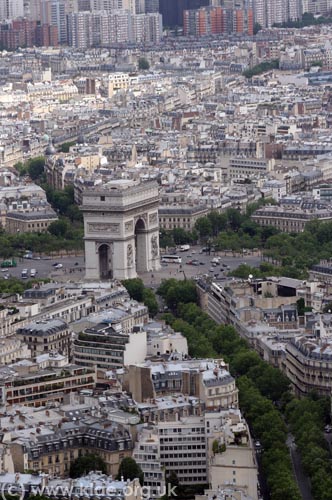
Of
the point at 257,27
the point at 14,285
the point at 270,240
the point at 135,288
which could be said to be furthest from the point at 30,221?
the point at 257,27

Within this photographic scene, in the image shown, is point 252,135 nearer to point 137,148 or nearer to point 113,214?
point 137,148

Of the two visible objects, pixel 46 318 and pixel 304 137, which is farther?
pixel 304 137

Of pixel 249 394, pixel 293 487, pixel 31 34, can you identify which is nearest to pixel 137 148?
pixel 249 394

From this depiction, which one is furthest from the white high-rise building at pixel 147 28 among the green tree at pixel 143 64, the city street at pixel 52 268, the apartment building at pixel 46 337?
the apartment building at pixel 46 337

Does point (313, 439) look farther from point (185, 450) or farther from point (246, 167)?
point (246, 167)

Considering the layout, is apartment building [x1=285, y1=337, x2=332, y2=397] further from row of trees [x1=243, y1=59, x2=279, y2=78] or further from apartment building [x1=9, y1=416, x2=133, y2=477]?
row of trees [x1=243, y1=59, x2=279, y2=78]

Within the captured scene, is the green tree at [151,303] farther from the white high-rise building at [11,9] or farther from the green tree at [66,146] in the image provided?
the white high-rise building at [11,9]
